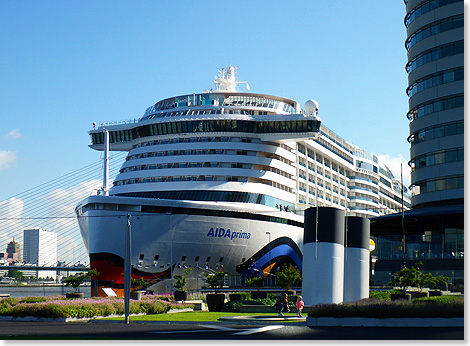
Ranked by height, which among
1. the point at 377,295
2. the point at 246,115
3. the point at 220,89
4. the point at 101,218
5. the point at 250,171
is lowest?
the point at 377,295

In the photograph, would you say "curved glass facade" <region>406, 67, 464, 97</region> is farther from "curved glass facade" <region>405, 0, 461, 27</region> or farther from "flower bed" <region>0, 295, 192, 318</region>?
"flower bed" <region>0, 295, 192, 318</region>

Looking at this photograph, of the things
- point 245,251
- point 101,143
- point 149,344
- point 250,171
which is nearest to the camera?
point 149,344

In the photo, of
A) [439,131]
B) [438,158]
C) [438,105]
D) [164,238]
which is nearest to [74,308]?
[164,238]

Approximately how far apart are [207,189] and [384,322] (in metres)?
31.0

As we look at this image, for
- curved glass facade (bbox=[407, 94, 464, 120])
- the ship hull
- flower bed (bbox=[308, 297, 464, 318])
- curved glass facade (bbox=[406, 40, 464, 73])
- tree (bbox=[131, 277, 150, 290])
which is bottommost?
tree (bbox=[131, 277, 150, 290])

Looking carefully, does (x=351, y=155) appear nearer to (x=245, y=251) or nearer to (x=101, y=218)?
(x=245, y=251)

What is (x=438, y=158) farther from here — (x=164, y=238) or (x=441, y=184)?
(x=164, y=238)

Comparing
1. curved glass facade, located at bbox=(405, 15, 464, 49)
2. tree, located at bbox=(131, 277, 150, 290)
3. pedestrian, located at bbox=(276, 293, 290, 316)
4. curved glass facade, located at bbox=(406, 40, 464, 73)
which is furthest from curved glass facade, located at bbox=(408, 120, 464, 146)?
pedestrian, located at bbox=(276, 293, 290, 316)

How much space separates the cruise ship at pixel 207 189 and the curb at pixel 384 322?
19354 mm

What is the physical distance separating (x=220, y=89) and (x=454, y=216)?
2665 cm

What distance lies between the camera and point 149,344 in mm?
16844

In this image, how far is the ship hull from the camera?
4566 cm

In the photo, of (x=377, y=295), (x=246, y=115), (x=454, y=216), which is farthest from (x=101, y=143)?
(x=377, y=295)

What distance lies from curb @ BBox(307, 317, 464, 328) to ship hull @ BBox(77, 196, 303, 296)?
79.3 ft
